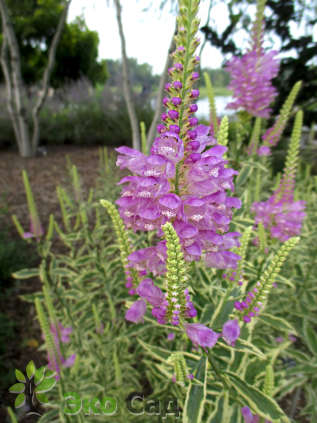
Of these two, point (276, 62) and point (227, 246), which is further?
point (276, 62)

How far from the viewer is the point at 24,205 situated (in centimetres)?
458

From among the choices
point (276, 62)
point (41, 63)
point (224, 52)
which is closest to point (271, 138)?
point (276, 62)

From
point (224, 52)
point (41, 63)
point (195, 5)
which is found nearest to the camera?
point (195, 5)

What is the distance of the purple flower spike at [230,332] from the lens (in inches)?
31.9

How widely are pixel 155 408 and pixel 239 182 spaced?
3.45 feet

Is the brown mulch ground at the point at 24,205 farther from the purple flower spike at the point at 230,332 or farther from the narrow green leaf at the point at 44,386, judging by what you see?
the purple flower spike at the point at 230,332

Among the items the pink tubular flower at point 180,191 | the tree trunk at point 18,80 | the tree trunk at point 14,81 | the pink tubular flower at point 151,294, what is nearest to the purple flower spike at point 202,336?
the pink tubular flower at point 180,191

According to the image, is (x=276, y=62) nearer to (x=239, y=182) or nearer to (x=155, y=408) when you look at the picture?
(x=239, y=182)

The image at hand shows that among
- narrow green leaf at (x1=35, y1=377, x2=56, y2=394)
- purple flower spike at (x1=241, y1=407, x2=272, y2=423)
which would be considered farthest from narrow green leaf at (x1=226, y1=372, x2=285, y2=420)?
narrow green leaf at (x1=35, y1=377, x2=56, y2=394)

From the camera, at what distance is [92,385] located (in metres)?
1.42

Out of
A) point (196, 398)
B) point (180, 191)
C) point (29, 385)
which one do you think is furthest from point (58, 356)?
point (180, 191)

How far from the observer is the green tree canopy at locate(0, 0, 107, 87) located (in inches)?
480

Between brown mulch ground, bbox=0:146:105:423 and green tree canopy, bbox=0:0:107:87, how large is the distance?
24.9 feet

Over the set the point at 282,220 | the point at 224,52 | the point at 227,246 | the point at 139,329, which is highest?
the point at 224,52
